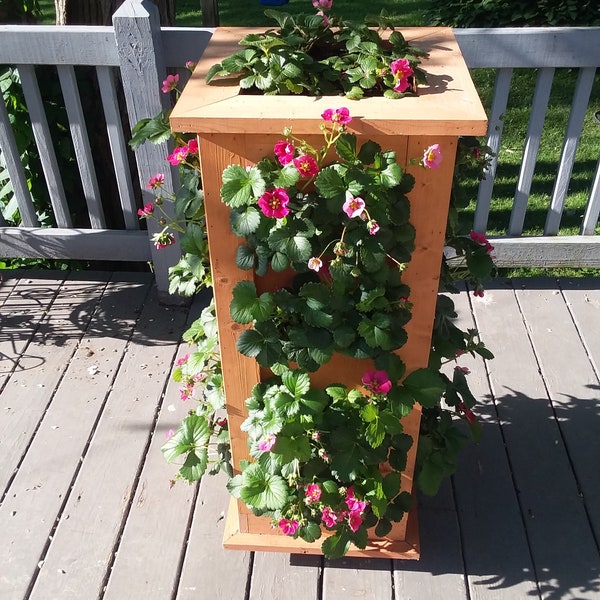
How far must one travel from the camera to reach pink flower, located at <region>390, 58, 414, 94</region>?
154 cm

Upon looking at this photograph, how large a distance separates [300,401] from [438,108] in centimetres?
74

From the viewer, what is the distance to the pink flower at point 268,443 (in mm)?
1720

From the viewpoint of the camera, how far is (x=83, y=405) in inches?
107

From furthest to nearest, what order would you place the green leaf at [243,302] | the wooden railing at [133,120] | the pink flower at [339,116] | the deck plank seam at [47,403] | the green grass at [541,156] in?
the green grass at [541,156] < the wooden railing at [133,120] < the deck plank seam at [47,403] < the green leaf at [243,302] < the pink flower at [339,116]

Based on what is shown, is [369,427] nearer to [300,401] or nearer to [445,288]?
[300,401]

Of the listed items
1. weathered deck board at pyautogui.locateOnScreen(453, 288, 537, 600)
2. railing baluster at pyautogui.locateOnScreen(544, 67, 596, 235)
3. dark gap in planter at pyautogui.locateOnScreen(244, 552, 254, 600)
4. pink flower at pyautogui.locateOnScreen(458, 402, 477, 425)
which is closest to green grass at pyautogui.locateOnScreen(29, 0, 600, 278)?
railing baluster at pyautogui.locateOnScreen(544, 67, 596, 235)

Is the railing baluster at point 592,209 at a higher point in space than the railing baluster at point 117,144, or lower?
lower

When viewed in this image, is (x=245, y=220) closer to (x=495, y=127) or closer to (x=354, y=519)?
(x=354, y=519)

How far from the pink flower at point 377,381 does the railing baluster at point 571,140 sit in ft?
5.94

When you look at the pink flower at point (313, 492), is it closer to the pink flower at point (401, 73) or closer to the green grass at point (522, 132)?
the pink flower at point (401, 73)

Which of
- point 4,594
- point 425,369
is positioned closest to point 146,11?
point 425,369

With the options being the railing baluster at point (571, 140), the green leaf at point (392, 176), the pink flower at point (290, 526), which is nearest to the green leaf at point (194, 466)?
the pink flower at point (290, 526)

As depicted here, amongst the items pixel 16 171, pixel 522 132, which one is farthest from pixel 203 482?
pixel 522 132

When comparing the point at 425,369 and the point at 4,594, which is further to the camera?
the point at 4,594
